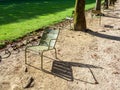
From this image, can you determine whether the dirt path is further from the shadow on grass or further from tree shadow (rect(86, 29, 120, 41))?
the shadow on grass

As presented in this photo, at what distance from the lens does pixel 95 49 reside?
10359 millimetres

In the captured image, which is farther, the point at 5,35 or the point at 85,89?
the point at 5,35

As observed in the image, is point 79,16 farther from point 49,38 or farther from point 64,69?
point 64,69

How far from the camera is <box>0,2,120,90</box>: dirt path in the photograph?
700 centimetres

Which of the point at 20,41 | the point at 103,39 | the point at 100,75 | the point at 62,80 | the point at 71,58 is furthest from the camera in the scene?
the point at 103,39

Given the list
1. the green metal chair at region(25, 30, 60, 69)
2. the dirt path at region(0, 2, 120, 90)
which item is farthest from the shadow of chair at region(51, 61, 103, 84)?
the green metal chair at region(25, 30, 60, 69)

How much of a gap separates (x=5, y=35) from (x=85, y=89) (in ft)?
21.8

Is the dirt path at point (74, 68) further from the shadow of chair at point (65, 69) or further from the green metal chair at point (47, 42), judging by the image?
the green metal chair at point (47, 42)

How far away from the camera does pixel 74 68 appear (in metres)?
8.13

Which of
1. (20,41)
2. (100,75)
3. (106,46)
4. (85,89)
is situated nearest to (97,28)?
(106,46)

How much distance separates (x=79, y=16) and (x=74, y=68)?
564cm

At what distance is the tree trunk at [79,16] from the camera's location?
13180 millimetres

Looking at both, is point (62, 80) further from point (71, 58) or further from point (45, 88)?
point (71, 58)

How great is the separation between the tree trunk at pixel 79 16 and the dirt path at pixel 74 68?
1.69 m
